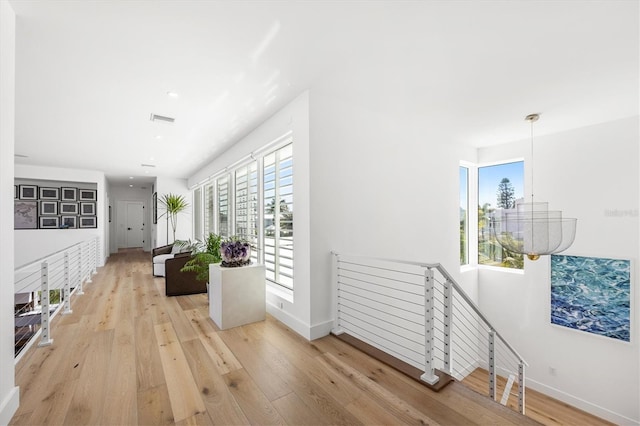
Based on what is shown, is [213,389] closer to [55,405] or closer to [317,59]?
[55,405]

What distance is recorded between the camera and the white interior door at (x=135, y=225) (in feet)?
37.5

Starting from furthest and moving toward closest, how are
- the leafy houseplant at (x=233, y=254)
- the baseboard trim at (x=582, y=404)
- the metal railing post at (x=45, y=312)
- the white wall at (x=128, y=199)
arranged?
the white wall at (x=128, y=199) → the baseboard trim at (x=582, y=404) → the leafy houseplant at (x=233, y=254) → the metal railing post at (x=45, y=312)

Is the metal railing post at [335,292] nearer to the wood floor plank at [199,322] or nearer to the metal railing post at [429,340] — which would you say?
the metal railing post at [429,340]

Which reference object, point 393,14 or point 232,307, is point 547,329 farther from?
point 393,14

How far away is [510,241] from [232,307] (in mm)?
3104

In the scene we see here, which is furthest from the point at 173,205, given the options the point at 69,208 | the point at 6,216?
the point at 6,216

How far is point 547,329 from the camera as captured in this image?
433cm

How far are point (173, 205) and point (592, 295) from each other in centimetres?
886

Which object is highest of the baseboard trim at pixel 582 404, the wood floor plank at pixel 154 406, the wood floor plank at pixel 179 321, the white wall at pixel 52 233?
the white wall at pixel 52 233

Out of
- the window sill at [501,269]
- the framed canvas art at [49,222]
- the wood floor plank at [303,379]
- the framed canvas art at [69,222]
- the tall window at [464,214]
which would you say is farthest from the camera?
the framed canvas art at [69,222]

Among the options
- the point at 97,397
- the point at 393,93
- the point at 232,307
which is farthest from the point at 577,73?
the point at 97,397

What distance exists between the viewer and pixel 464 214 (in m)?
5.24

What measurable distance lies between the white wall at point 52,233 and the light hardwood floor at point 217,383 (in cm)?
546

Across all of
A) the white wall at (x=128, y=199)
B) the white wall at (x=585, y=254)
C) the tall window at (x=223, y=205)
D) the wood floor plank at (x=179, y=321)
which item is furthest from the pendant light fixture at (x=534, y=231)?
the white wall at (x=128, y=199)
